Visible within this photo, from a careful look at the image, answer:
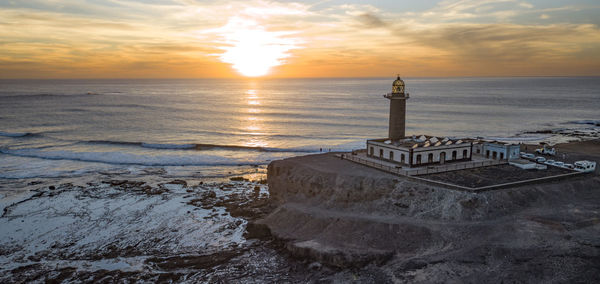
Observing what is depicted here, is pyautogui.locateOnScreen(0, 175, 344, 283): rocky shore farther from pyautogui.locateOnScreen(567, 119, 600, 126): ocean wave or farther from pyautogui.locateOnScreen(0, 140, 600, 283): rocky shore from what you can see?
pyautogui.locateOnScreen(567, 119, 600, 126): ocean wave

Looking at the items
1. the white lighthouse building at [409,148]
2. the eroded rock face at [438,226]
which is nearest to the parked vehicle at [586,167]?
the eroded rock face at [438,226]

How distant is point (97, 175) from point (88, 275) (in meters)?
21.1

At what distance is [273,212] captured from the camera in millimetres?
25797

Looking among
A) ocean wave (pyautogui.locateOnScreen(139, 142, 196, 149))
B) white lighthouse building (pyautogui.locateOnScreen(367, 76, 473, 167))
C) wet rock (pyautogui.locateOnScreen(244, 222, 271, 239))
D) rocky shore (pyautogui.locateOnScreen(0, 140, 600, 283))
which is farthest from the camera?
ocean wave (pyautogui.locateOnScreen(139, 142, 196, 149))

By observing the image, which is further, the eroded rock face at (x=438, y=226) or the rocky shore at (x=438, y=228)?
the eroded rock face at (x=438, y=226)

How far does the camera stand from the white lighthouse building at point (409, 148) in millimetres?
27977

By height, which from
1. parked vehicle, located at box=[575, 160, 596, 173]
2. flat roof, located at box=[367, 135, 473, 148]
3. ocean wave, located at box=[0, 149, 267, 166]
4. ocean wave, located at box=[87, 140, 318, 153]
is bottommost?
ocean wave, located at box=[0, 149, 267, 166]

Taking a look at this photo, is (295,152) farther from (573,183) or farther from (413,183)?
(573,183)

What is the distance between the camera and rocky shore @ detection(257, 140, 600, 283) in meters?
16.6

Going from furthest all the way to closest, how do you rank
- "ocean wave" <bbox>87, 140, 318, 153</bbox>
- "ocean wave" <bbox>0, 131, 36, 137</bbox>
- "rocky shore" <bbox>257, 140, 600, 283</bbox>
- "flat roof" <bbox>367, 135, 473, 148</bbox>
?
"ocean wave" <bbox>0, 131, 36, 137</bbox>, "ocean wave" <bbox>87, 140, 318, 153</bbox>, "flat roof" <bbox>367, 135, 473, 148</bbox>, "rocky shore" <bbox>257, 140, 600, 283</bbox>

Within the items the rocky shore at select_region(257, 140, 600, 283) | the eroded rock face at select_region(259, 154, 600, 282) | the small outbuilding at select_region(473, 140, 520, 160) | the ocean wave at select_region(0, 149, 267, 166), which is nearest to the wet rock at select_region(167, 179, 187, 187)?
the ocean wave at select_region(0, 149, 267, 166)

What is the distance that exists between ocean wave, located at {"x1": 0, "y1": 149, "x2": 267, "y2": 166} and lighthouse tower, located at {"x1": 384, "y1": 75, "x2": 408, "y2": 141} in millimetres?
16748

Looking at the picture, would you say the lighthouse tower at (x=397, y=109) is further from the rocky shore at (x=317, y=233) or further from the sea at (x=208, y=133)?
the sea at (x=208, y=133)

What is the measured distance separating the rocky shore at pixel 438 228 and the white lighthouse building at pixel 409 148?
10.3 ft
